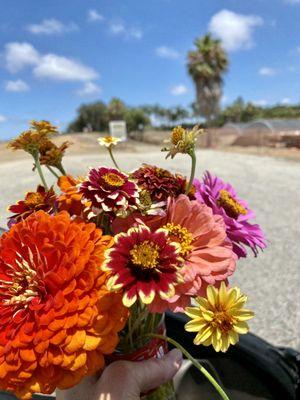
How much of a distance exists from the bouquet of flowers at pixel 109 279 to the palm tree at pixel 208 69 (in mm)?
31510

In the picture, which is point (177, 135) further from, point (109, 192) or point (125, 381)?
point (125, 381)

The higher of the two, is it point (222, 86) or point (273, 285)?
point (222, 86)

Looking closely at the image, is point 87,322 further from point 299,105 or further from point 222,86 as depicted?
point 299,105

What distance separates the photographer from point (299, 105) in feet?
274

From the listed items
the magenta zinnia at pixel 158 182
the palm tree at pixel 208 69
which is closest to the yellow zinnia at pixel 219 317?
the magenta zinnia at pixel 158 182

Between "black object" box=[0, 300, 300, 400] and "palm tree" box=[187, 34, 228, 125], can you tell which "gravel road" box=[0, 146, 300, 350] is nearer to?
"black object" box=[0, 300, 300, 400]

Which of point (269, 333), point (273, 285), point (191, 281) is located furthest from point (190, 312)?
point (273, 285)

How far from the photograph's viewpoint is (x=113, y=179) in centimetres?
74

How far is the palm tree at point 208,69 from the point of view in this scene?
30844 mm

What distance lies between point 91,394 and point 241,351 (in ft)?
2.25

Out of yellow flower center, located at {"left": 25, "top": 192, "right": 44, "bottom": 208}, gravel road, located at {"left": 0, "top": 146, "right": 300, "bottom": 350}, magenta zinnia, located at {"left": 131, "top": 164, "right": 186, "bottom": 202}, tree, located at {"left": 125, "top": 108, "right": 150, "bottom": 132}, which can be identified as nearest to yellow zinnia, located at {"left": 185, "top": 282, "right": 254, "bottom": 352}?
magenta zinnia, located at {"left": 131, "top": 164, "right": 186, "bottom": 202}

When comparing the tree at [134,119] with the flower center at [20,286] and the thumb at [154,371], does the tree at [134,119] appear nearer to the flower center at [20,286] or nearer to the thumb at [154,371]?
the thumb at [154,371]

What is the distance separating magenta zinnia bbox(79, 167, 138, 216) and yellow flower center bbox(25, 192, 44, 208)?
140 millimetres

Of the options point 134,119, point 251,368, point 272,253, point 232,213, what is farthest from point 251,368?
point 134,119
